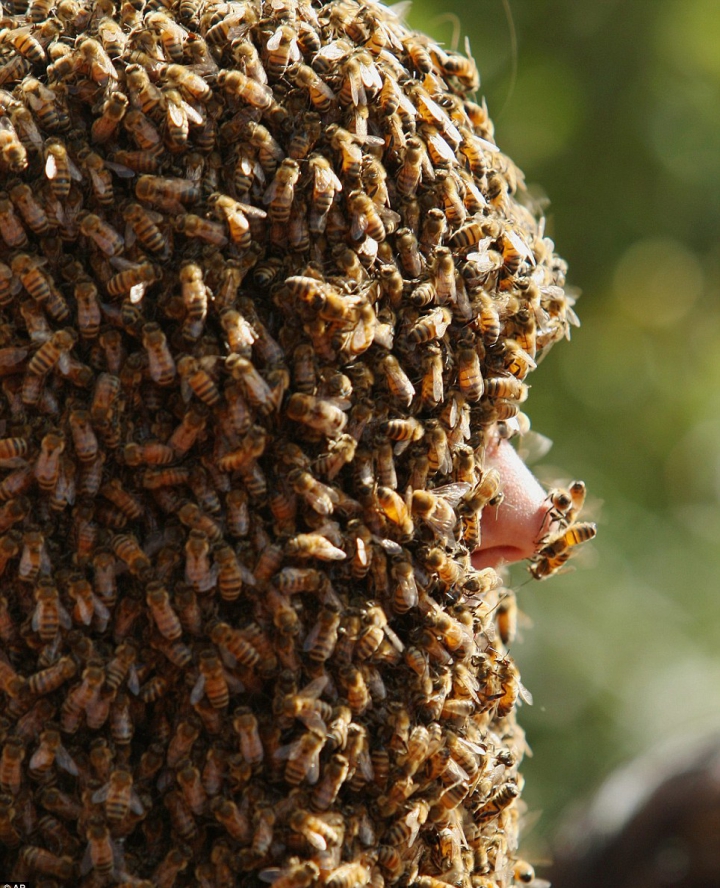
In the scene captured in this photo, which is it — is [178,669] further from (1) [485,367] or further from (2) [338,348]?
(1) [485,367]

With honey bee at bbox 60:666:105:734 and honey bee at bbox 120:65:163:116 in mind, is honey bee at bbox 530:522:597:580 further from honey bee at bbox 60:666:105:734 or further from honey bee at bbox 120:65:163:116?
honey bee at bbox 120:65:163:116

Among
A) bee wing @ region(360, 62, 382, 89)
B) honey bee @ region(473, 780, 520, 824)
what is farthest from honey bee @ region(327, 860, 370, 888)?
bee wing @ region(360, 62, 382, 89)

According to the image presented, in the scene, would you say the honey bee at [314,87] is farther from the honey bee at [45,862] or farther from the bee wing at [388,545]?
the honey bee at [45,862]

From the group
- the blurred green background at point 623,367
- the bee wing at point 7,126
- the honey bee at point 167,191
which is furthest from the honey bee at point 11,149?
the blurred green background at point 623,367

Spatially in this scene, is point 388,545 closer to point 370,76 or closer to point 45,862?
point 45,862

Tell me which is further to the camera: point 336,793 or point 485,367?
point 485,367

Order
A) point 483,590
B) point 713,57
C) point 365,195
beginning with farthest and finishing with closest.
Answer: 1. point 713,57
2. point 483,590
3. point 365,195

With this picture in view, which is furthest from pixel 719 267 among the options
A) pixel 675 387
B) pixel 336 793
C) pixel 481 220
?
pixel 336 793

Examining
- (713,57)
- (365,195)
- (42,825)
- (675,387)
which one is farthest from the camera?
(675,387)
